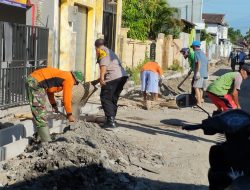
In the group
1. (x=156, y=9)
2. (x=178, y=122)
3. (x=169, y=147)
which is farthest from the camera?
(x=156, y=9)

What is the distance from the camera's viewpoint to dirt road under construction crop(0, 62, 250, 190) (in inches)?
249

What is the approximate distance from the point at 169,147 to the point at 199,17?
1916 inches

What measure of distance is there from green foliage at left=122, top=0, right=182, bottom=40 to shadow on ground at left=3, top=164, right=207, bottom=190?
22415mm

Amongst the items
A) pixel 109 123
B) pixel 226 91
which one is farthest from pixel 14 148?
pixel 226 91

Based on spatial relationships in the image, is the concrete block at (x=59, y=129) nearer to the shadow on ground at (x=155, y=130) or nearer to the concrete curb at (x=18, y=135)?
the concrete curb at (x=18, y=135)

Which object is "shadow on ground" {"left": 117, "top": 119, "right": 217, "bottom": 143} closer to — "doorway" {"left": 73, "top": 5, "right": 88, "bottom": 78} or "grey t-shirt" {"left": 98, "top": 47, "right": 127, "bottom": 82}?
"grey t-shirt" {"left": 98, "top": 47, "right": 127, "bottom": 82}

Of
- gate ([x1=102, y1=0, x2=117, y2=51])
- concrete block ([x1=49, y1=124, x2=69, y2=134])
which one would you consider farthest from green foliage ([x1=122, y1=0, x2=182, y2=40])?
concrete block ([x1=49, y1=124, x2=69, y2=134])

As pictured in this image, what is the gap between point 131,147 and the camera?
809cm

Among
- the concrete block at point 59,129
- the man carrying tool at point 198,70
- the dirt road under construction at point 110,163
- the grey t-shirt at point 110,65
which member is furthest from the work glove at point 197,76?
the concrete block at point 59,129

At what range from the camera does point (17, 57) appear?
11.3 m

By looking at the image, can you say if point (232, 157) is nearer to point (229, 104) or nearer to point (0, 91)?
point (229, 104)

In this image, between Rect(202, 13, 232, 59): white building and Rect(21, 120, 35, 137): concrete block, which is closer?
Rect(21, 120, 35, 137): concrete block

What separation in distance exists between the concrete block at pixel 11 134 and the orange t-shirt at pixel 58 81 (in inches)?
38.2

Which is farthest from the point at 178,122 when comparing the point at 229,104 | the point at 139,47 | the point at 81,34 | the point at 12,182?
the point at 139,47
